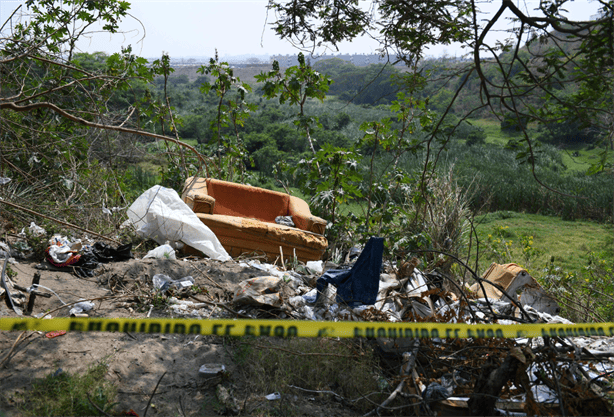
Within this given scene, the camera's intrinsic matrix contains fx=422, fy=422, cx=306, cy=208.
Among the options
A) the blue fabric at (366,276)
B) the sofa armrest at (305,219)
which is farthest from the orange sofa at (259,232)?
the blue fabric at (366,276)

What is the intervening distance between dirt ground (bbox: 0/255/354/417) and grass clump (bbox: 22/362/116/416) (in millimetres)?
58

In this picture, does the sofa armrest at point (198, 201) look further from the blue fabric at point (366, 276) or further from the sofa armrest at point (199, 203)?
the blue fabric at point (366, 276)

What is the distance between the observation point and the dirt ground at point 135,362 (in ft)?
7.32

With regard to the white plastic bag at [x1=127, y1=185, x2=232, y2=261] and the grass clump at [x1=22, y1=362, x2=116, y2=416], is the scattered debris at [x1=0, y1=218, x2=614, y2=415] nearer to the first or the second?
the white plastic bag at [x1=127, y1=185, x2=232, y2=261]

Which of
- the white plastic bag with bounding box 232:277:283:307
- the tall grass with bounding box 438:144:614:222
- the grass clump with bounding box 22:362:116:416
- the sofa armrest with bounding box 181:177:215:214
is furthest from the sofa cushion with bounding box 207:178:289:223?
the tall grass with bounding box 438:144:614:222

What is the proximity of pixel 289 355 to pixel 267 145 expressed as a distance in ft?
57.5

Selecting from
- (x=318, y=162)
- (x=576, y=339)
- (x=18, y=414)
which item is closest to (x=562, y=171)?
(x=318, y=162)

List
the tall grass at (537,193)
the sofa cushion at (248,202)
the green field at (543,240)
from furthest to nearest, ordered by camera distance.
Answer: the tall grass at (537,193), the green field at (543,240), the sofa cushion at (248,202)

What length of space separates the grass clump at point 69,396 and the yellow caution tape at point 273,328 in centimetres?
53

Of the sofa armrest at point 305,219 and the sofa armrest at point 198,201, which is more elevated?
the sofa armrest at point 198,201

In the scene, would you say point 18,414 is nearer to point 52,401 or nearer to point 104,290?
point 52,401

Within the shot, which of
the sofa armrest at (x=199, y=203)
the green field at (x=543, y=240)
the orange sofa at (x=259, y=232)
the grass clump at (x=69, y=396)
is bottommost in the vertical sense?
the green field at (x=543, y=240)

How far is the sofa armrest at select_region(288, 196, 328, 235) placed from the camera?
19.5 ft

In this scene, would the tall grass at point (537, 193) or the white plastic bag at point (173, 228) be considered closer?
the white plastic bag at point (173, 228)
